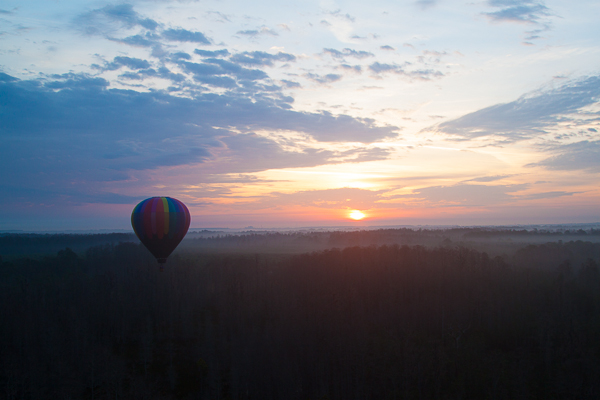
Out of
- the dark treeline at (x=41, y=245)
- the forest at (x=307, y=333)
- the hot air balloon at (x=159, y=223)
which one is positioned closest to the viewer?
the hot air balloon at (x=159, y=223)

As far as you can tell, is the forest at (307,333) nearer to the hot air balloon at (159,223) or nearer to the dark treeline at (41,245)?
the hot air balloon at (159,223)

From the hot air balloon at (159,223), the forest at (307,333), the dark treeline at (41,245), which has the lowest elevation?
the forest at (307,333)

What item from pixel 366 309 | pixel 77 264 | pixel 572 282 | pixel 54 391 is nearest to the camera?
pixel 54 391

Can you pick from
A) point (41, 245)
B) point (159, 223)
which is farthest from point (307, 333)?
point (41, 245)

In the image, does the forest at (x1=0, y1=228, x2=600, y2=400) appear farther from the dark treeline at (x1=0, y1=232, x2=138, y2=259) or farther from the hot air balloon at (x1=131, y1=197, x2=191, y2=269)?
the dark treeline at (x1=0, y1=232, x2=138, y2=259)

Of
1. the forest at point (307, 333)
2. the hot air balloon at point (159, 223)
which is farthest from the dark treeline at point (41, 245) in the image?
the hot air balloon at point (159, 223)

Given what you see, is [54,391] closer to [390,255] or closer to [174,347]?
[174,347]

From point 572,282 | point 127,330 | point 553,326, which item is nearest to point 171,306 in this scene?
point 127,330
